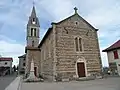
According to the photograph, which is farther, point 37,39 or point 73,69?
point 37,39

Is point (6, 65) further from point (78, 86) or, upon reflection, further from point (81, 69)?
point (78, 86)

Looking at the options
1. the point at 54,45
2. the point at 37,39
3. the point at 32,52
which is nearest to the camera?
the point at 54,45

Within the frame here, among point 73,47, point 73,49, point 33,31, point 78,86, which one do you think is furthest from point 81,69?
point 33,31

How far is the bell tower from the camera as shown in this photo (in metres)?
40.4

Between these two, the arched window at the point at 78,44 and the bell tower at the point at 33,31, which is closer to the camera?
the arched window at the point at 78,44

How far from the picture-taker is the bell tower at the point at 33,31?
40412mm

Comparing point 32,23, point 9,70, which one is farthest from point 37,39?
point 9,70

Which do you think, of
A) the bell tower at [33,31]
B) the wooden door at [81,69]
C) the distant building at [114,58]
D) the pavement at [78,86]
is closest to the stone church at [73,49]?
the wooden door at [81,69]

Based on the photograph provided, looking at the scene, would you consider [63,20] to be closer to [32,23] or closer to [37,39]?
[37,39]

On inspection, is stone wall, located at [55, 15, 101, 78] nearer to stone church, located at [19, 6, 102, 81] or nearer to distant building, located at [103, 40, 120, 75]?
stone church, located at [19, 6, 102, 81]

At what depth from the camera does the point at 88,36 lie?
17.5 metres

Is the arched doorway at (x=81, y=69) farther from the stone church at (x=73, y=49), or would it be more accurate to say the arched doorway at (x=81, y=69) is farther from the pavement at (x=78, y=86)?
the pavement at (x=78, y=86)

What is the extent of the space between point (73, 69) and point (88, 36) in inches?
216

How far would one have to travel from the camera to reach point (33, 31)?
139 ft
